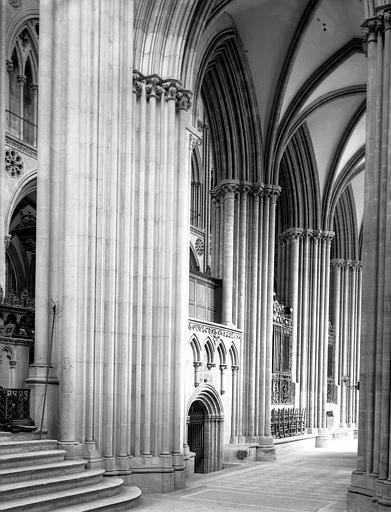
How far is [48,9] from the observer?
14.1 meters

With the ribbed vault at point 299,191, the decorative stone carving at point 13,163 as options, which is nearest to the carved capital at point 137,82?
the decorative stone carving at point 13,163

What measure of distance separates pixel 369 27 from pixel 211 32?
8233mm

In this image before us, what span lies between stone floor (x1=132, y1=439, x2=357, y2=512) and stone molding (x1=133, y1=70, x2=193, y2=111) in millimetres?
8192

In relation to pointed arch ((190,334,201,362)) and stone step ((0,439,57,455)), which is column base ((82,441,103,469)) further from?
Answer: pointed arch ((190,334,201,362))

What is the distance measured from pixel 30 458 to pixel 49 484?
2.37 ft

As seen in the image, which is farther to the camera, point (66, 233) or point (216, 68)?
point (216, 68)

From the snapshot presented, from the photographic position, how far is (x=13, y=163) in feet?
75.7

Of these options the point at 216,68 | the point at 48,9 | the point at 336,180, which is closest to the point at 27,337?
the point at 48,9

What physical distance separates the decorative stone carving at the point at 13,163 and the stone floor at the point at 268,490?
11279 mm

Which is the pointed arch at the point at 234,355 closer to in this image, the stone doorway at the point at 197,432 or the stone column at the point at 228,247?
the stone column at the point at 228,247

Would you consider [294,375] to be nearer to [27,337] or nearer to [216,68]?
[216,68]

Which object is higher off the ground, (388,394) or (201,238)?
(201,238)

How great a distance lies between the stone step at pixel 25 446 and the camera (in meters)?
11.9

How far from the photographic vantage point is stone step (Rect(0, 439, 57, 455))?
11.9 metres
